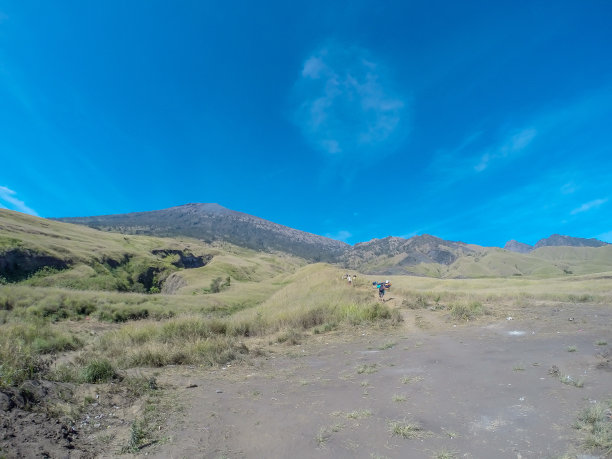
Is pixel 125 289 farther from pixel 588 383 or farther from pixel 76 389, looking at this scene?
pixel 588 383

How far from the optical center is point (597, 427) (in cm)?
423

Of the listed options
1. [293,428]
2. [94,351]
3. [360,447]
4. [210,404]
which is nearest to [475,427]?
[360,447]

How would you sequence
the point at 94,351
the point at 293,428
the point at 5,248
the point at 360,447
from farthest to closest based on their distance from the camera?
the point at 5,248 < the point at 94,351 < the point at 293,428 < the point at 360,447

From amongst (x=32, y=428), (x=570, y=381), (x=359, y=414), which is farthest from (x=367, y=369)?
(x=32, y=428)

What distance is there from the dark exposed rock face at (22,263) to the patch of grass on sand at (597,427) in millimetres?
47784

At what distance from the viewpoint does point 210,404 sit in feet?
21.0

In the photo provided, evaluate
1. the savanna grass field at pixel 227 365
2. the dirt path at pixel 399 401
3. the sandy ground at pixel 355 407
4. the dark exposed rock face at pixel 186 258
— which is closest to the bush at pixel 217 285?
the savanna grass field at pixel 227 365

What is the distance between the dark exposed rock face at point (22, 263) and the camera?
35.8 meters

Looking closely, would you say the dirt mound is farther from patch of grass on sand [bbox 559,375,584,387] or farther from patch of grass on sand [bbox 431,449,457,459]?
patch of grass on sand [bbox 559,375,584,387]

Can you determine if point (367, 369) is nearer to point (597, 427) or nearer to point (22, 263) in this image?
point (597, 427)

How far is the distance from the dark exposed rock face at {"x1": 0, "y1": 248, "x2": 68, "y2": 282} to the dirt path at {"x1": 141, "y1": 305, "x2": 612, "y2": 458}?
133 ft

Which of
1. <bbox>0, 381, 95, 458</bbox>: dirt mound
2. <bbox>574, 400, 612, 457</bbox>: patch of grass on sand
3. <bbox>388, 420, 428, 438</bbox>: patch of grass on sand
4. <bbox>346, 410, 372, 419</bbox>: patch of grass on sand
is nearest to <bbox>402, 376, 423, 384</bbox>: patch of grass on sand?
<bbox>346, 410, 372, 419</bbox>: patch of grass on sand

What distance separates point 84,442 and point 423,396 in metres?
5.91

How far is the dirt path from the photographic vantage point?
14.6ft
